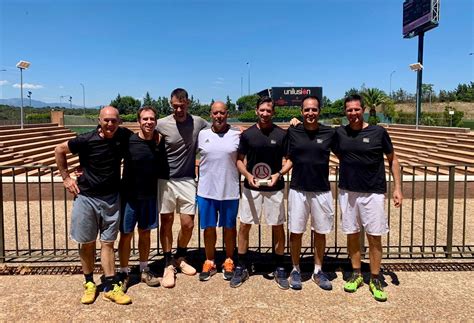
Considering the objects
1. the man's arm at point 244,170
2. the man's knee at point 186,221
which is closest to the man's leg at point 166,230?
the man's knee at point 186,221

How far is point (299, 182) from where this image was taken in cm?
374

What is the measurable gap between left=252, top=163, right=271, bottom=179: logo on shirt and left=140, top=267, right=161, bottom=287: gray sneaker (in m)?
1.50

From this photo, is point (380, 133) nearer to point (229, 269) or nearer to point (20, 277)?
point (229, 269)

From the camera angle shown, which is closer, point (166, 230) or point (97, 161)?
point (97, 161)

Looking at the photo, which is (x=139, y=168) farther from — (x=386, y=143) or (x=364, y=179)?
(x=386, y=143)

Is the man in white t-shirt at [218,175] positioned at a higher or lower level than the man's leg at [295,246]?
higher

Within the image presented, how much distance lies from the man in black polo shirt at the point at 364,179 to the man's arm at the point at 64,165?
8.40 feet

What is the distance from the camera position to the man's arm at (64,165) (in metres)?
3.39

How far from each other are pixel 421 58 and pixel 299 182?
151 feet

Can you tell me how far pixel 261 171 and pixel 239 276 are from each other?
3.75 feet

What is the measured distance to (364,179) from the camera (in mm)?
3621

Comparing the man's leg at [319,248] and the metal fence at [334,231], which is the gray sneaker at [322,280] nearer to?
the man's leg at [319,248]

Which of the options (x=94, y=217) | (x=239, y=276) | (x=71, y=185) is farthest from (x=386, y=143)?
(x=71, y=185)

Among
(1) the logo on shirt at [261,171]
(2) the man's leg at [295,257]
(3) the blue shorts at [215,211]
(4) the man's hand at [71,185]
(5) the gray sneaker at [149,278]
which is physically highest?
(1) the logo on shirt at [261,171]
